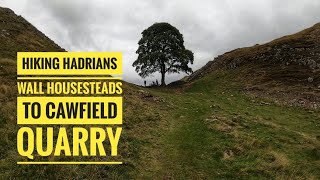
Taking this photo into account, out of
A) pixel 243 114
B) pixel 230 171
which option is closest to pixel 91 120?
pixel 230 171

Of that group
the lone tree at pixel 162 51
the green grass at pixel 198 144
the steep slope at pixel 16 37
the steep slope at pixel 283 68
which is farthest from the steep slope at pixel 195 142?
the lone tree at pixel 162 51

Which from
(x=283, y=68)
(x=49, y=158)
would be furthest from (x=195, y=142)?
(x=283, y=68)

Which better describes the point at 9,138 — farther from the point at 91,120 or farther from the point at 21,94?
the point at 21,94

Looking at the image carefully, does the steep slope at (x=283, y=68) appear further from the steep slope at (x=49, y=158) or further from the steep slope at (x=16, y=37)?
the steep slope at (x=16, y=37)

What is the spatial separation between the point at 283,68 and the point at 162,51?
21.5 meters

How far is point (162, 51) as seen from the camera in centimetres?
6450

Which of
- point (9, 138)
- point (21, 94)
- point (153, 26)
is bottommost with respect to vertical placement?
point (9, 138)

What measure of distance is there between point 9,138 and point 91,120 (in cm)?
561

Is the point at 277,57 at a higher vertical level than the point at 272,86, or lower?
higher

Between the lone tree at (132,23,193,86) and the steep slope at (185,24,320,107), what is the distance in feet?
19.9

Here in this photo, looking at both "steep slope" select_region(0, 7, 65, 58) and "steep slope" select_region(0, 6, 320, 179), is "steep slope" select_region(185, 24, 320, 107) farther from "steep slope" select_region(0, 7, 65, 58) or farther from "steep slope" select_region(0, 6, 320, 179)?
"steep slope" select_region(0, 7, 65, 58)

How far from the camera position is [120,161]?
18266 mm

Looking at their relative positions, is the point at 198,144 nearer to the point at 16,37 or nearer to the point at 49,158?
the point at 49,158

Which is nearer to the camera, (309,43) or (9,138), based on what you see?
(9,138)
